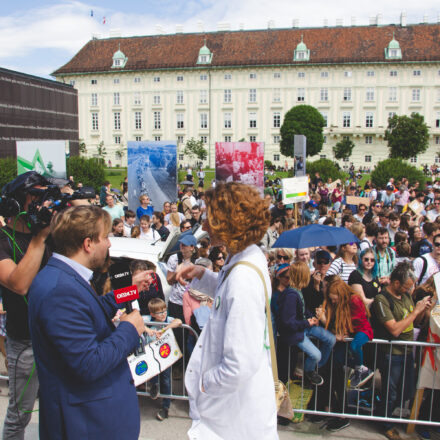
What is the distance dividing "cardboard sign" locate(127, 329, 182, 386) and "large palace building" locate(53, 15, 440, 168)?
7210cm

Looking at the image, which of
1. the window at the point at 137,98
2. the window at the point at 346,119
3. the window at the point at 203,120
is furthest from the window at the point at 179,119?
the window at the point at 346,119

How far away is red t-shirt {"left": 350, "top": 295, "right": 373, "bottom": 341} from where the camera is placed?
4363mm

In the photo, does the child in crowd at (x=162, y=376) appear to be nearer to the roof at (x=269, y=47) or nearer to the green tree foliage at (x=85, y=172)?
the green tree foliage at (x=85, y=172)

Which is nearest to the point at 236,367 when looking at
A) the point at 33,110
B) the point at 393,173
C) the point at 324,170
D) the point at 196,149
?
the point at 393,173

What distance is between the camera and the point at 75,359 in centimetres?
209

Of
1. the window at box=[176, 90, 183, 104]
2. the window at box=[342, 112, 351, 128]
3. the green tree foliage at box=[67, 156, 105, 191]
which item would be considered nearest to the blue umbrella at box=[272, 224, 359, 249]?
the green tree foliage at box=[67, 156, 105, 191]

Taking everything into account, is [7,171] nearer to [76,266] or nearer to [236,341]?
[76,266]

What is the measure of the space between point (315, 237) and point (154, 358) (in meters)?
3.19

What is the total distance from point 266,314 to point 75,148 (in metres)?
35.2

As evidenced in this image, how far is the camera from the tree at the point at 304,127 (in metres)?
60.9

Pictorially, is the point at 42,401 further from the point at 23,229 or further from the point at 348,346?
the point at 348,346

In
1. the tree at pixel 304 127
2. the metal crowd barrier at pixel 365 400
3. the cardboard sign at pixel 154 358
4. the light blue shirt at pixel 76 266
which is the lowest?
the metal crowd barrier at pixel 365 400

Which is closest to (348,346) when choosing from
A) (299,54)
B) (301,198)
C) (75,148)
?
(301,198)

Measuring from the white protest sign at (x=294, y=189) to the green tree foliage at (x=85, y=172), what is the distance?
1677 cm
